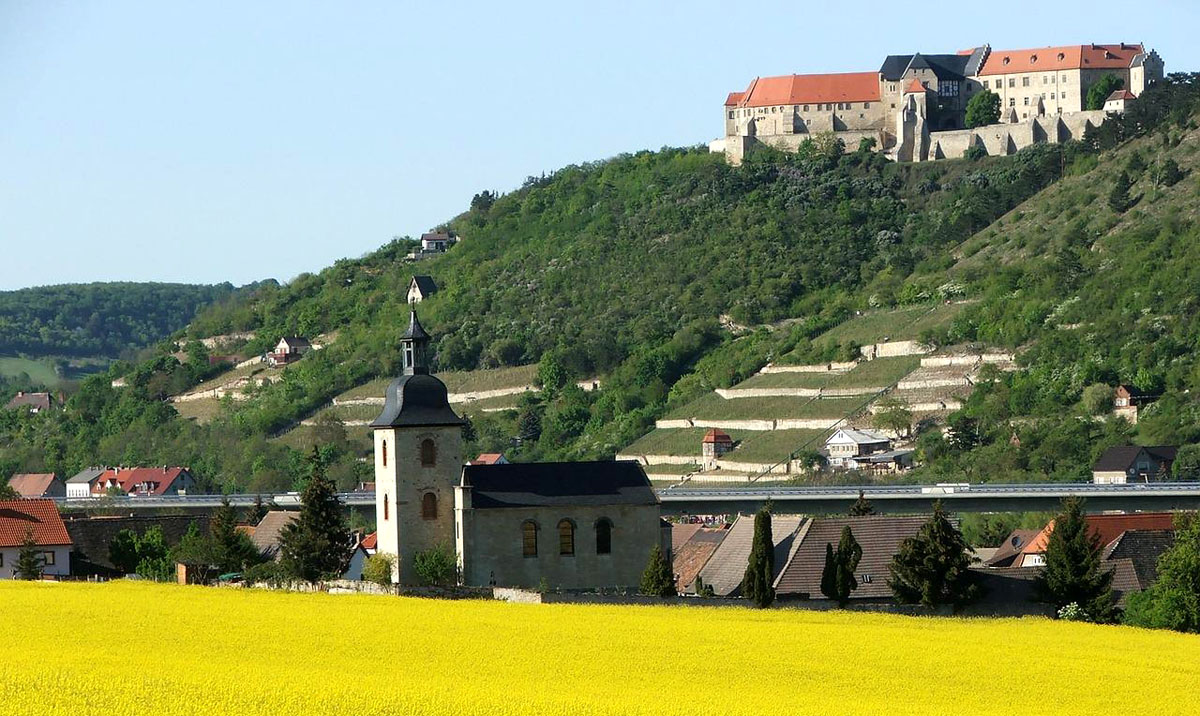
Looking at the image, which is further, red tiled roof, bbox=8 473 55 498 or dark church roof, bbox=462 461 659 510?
red tiled roof, bbox=8 473 55 498

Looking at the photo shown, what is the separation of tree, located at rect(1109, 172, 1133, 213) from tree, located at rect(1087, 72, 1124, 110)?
62.6ft

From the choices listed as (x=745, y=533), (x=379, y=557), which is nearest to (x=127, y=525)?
(x=379, y=557)

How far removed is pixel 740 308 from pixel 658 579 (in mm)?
94249

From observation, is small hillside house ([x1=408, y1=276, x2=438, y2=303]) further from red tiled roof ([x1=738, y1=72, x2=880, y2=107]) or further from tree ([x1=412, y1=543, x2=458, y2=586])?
tree ([x1=412, y1=543, x2=458, y2=586])

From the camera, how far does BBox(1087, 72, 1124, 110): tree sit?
165 meters

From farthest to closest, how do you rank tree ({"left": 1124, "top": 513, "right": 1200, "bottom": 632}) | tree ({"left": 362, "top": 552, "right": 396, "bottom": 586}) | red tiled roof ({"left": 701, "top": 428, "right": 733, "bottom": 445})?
red tiled roof ({"left": 701, "top": 428, "right": 733, "bottom": 445}) → tree ({"left": 362, "top": 552, "right": 396, "bottom": 586}) → tree ({"left": 1124, "top": 513, "right": 1200, "bottom": 632})

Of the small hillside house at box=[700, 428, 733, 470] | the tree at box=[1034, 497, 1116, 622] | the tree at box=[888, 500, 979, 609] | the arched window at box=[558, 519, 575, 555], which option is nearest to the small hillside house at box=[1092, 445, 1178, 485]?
the small hillside house at box=[700, 428, 733, 470]

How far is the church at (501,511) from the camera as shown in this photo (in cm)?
6906

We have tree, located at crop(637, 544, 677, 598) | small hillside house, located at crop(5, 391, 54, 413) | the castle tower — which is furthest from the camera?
small hillside house, located at crop(5, 391, 54, 413)

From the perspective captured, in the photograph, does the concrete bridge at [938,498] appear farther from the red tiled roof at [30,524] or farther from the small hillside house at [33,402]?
the small hillside house at [33,402]

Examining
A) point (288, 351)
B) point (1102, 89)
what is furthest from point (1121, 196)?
point (288, 351)

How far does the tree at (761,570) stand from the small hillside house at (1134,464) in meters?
44.7

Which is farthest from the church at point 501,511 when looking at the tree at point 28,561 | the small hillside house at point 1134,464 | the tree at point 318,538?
the small hillside house at point 1134,464

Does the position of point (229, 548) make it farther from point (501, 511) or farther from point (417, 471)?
point (501, 511)
